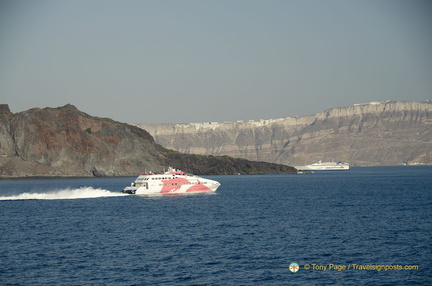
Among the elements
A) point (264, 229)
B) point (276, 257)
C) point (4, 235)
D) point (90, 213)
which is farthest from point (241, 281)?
point (90, 213)

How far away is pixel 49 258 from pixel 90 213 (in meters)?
35.6

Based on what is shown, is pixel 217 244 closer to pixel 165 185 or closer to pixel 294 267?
pixel 294 267

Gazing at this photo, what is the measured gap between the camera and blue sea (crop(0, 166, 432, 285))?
147ft

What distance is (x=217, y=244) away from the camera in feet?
190

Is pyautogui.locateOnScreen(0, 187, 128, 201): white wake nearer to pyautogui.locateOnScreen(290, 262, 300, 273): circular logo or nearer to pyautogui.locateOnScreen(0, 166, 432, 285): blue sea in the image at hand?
pyautogui.locateOnScreen(0, 166, 432, 285): blue sea

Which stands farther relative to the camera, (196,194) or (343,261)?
(196,194)

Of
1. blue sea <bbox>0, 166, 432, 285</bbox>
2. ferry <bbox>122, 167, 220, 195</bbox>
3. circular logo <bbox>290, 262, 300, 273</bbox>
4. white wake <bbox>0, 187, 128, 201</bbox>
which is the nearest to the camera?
blue sea <bbox>0, 166, 432, 285</bbox>

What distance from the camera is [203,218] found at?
3083 inches

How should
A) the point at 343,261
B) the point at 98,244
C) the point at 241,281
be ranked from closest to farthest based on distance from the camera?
the point at 241,281 → the point at 343,261 → the point at 98,244

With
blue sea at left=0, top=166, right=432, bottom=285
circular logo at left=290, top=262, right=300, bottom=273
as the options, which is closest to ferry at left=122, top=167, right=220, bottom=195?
blue sea at left=0, top=166, right=432, bottom=285

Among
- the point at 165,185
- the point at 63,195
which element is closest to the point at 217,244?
A: the point at 165,185

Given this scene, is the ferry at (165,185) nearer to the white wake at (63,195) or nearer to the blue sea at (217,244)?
the white wake at (63,195)

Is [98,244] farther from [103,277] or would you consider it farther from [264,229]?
[264,229]

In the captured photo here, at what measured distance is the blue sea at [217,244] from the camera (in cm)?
4472
